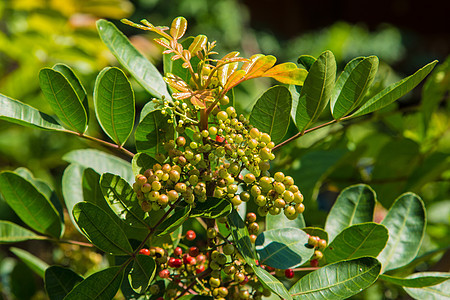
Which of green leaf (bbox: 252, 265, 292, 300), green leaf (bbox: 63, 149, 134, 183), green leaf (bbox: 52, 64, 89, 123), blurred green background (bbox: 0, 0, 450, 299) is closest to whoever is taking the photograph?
green leaf (bbox: 252, 265, 292, 300)

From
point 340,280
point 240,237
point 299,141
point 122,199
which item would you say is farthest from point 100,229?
point 299,141

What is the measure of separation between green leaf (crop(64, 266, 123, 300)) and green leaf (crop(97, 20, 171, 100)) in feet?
0.66

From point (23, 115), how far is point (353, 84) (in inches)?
13.7

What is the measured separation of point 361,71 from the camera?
454 mm

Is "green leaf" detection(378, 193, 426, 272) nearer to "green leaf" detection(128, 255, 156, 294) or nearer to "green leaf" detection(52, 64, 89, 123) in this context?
"green leaf" detection(128, 255, 156, 294)

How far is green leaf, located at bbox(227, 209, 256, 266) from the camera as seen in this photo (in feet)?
1.40

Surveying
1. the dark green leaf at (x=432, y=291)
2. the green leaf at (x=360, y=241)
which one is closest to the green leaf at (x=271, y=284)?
the green leaf at (x=360, y=241)

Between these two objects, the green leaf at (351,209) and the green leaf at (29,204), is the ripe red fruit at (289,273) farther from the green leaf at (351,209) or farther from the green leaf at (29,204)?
the green leaf at (29,204)

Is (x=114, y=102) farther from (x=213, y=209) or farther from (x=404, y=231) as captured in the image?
(x=404, y=231)

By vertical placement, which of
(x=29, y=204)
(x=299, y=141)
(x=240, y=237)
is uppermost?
(x=299, y=141)

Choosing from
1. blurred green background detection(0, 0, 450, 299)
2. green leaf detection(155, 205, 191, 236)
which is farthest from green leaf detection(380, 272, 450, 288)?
green leaf detection(155, 205, 191, 236)

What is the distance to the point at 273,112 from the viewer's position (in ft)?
1.54

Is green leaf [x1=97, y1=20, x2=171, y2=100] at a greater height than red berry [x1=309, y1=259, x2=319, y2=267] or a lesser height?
greater

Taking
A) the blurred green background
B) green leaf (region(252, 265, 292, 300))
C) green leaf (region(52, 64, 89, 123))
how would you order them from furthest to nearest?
the blurred green background → green leaf (region(52, 64, 89, 123)) → green leaf (region(252, 265, 292, 300))
